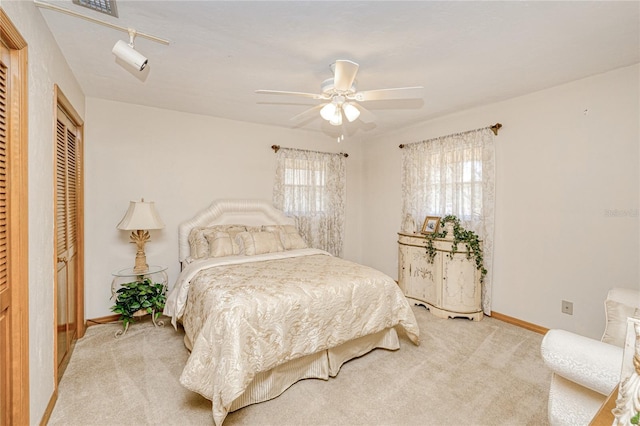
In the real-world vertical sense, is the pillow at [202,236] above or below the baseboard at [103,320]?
above

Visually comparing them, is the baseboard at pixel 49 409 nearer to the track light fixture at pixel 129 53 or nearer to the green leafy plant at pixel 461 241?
the track light fixture at pixel 129 53

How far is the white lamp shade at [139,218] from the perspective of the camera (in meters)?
3.16

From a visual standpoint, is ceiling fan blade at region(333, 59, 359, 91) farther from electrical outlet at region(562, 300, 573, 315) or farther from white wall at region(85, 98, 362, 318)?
electrical outlet at region(562, 300, 573, 315)

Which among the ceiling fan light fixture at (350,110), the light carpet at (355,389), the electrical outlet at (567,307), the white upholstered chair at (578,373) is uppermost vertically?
the ceiling fan light fixture at (350,110)

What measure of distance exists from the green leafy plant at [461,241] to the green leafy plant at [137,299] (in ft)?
10.4

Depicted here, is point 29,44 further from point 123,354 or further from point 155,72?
point 123,354

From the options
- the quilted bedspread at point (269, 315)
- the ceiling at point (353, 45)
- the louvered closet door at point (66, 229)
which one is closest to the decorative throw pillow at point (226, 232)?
the quilted bedspread at point (269, 315)

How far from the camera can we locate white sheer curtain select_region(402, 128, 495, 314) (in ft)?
11.8

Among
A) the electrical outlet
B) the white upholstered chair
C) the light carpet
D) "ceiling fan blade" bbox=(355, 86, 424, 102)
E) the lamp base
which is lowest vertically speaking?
the light carpet

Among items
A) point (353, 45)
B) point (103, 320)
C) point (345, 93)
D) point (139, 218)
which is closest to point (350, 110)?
point (345, 93)

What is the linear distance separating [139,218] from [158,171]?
77 centimetres

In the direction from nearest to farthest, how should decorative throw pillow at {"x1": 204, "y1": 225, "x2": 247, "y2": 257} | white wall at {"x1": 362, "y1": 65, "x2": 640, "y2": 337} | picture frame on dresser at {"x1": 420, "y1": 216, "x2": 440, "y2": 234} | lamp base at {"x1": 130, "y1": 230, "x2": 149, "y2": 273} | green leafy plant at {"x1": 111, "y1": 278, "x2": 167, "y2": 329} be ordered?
white wall at {"x1": 362, "y1": 65, "x2": 640, "y2": 337}
green leafy plant at {"x1": 111, "y1": 278, "x2": 167, "y2": 329}
lamp base at {"x1": 130, "y1": 230, "x2": 149, "y2": 273}
decorative throw pillow at {"x1": 204, "y1": 225, "x2": 247, "y2": 257}
picture frame on dresser at {"x1": 420, "y1": 216, "x2": 440, "y2": 234}

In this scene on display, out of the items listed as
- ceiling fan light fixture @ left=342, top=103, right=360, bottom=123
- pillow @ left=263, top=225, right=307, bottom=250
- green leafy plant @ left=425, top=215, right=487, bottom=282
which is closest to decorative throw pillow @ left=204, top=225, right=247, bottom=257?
pillow @ left=263, top=225, right=307, bottom=250

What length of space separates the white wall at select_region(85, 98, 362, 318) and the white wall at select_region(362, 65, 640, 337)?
2.99 meters
